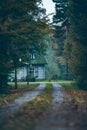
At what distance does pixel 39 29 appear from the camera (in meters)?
35.9

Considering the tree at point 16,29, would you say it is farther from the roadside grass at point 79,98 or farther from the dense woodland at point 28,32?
the roadside grass at point 79,98

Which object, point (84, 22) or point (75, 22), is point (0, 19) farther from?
point (75, 22)

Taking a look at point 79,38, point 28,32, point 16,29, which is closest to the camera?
point 16,29

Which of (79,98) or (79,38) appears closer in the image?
(79,98)

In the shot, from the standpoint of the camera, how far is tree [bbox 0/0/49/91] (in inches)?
1195

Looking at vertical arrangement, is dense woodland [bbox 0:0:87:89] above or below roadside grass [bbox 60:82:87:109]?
above

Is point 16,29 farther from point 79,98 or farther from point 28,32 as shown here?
point 79,98

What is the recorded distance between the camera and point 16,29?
31.3 m

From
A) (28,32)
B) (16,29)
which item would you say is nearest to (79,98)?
(16,29)

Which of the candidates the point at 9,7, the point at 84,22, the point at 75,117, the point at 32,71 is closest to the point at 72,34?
the point at 84,22

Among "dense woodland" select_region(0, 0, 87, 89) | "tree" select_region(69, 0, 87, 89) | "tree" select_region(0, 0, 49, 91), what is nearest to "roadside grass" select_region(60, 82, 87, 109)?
"tree" select_region(69, 0, 87, 89)

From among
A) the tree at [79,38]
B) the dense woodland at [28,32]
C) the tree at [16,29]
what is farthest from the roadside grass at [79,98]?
the tree at [16,29]

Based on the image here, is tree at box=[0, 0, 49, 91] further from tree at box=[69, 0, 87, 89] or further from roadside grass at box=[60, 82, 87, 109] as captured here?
roadside grass at box=[60, 82, 87, 109]

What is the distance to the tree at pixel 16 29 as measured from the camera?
30344 mm
